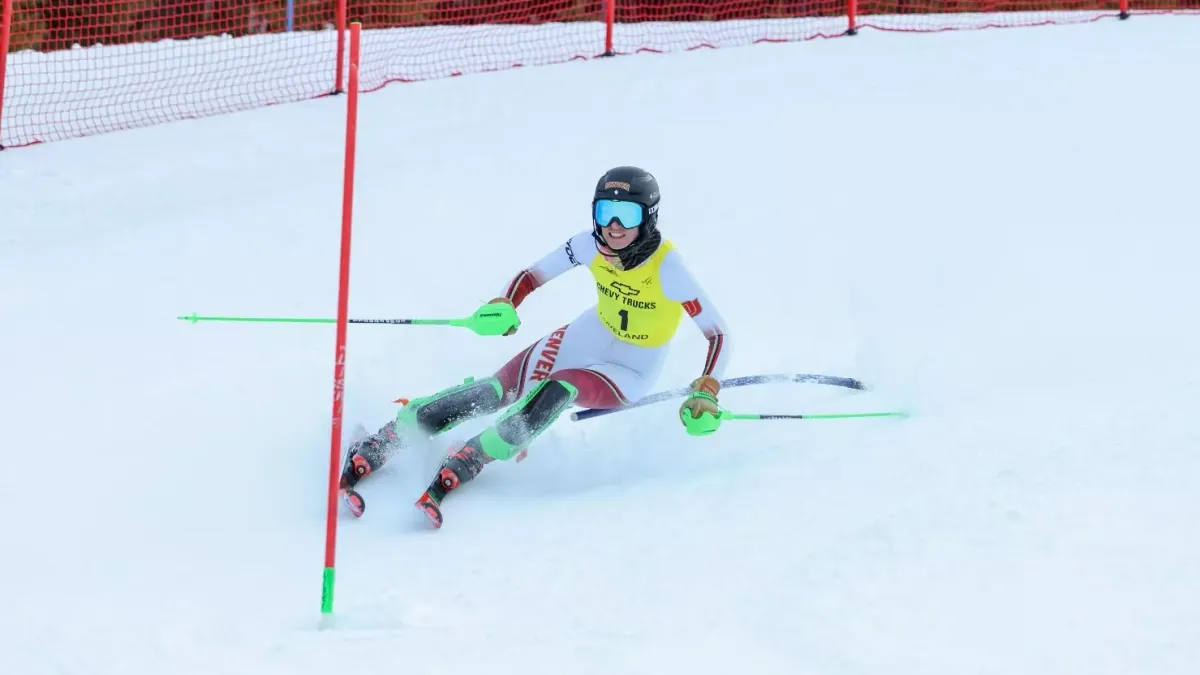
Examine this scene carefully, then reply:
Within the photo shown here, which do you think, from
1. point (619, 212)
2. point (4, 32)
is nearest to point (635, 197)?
point (619, 212)

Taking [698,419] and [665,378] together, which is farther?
[665,378]

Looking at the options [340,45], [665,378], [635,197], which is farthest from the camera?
[340,45]

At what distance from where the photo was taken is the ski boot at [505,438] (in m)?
4.29

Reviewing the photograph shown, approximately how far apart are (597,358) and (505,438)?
0.72 meters

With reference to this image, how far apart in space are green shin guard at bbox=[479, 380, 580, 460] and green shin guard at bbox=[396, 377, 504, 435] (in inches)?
8.9

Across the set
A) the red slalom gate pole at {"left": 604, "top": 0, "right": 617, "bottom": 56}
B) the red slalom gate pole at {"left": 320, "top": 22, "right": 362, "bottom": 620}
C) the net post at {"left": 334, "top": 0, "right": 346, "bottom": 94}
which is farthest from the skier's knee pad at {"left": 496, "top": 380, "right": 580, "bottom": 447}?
the red slalom gate pole at {"left": 604, "top": 0, "right": 617, "bottom": 56}

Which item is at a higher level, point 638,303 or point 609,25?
point 609,25

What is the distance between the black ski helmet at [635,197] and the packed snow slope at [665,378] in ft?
2.79

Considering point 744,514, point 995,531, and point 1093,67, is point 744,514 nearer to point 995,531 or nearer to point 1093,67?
point 995,531

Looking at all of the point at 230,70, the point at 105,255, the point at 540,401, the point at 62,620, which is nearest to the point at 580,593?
the point at 540,401

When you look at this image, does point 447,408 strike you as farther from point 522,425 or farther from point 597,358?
point 597,358

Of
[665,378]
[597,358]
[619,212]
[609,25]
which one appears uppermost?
[609,25]

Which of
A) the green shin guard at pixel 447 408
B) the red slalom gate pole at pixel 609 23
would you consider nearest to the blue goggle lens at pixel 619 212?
the green shin guard at pixel 447 408

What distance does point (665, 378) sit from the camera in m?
5.73
